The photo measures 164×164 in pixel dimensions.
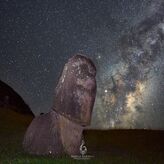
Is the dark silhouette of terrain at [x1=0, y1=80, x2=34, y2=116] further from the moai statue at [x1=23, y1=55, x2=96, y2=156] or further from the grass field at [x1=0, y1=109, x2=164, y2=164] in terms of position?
the moai statue at [x1=23, y1=55, x2=96, y2=156]

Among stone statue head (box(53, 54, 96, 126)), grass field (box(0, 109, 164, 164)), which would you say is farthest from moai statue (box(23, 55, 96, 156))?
grass field (box(0, 109, 164, 164))

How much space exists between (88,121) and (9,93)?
52342 millimetres

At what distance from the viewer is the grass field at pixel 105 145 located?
17.6 m

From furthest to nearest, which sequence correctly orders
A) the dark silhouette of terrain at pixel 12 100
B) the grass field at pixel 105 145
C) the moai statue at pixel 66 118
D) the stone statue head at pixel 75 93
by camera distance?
the dark silhouette of terrain at pixel 12 100
the stone statue head at pixel 75 93
the moai statue at pixel 66 118
the grass field at pixel 105 145

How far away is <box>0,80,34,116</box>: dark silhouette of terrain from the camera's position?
2494 inches

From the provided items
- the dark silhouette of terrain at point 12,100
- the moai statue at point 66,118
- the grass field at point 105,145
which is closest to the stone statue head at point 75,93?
the moai statue at point 66,118

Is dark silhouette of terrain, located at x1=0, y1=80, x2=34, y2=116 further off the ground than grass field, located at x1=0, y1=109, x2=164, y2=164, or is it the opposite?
dark silhouette of terrain, located at x1=0, y1=80, x2=34, y2=116

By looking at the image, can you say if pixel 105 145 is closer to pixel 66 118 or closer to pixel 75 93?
pixel 66 118

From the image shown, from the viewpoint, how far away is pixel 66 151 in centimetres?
1881

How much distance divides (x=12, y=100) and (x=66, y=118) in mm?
49607

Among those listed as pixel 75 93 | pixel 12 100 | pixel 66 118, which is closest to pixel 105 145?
pixel 66 118

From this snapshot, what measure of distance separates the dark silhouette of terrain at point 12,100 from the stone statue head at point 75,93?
4247 cm

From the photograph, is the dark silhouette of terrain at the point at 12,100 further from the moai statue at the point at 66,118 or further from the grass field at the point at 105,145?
the moai statue at the point at 66,118

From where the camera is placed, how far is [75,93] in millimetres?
19094
